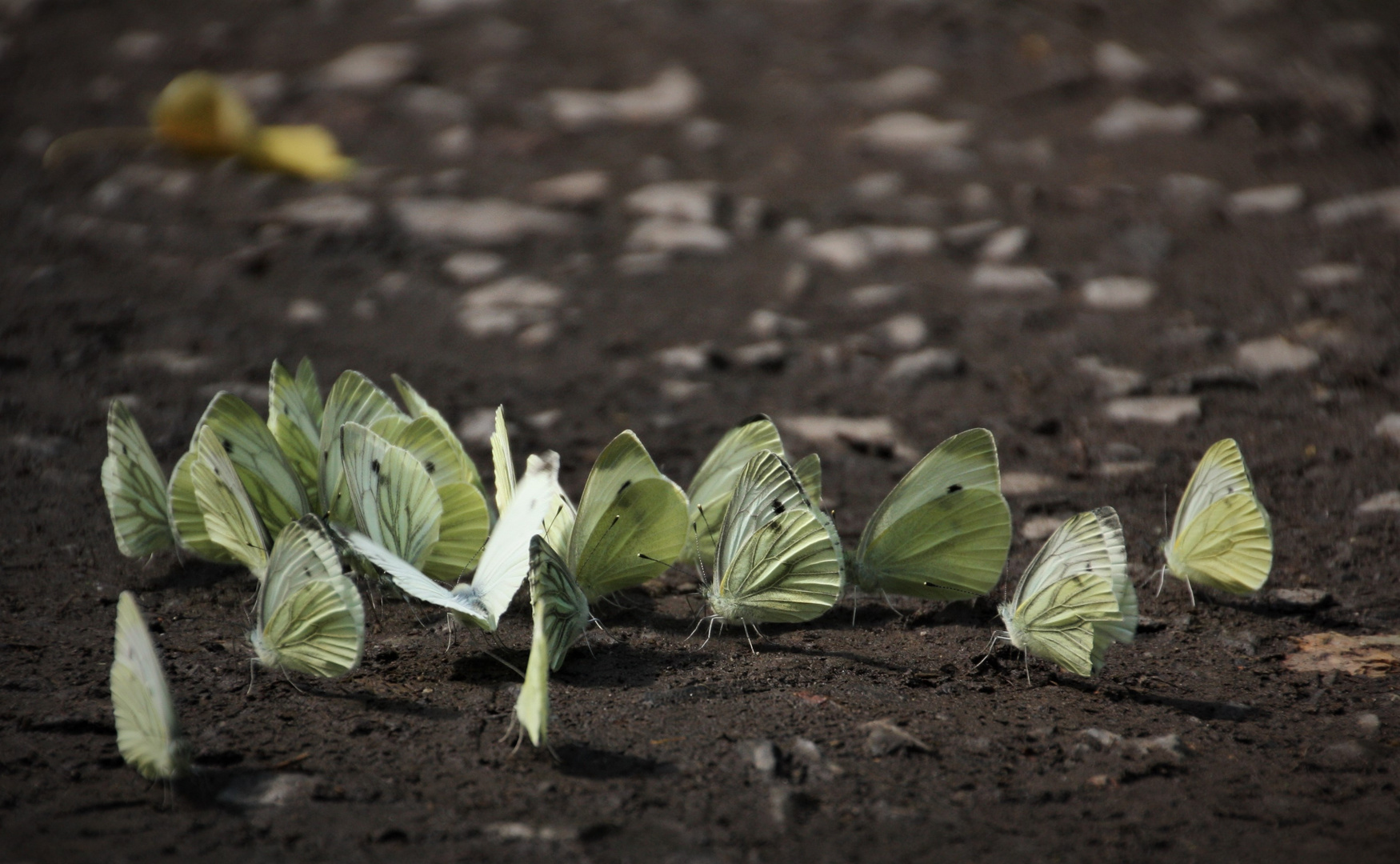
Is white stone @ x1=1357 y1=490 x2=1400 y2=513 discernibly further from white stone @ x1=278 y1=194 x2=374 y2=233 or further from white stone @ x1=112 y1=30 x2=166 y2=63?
white stone @ x1=112 y1=30 x2=166 y2=63

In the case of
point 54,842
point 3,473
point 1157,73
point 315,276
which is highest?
point 1157,73

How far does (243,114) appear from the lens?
603cm

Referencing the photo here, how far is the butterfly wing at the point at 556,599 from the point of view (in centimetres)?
237

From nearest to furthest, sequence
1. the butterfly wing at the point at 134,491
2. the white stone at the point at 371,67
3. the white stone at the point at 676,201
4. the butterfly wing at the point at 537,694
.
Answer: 1. the butterfly wing at the point at 537,694
2. the butterfly wing at the point at 134,491
3. the white stone at the point at 676,201
4. the white stone at the point at 371,67

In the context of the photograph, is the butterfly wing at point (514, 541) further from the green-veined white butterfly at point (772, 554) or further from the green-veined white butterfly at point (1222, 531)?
the green-veined white butterfly at point (1222, 531)

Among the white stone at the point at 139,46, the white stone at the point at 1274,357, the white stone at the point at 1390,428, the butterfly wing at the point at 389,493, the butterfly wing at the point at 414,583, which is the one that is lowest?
the butterfly wing at the point at 414,583

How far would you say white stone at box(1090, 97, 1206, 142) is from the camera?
5844 mm

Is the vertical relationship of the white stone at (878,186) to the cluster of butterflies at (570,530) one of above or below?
above

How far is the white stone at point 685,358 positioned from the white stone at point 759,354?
111 millimetres

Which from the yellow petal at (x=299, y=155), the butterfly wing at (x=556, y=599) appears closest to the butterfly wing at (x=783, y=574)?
the butterfly wing at (x=556, y=599)

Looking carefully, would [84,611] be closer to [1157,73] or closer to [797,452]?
[797,452]

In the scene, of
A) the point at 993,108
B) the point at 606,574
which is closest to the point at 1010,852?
the point at 606,574

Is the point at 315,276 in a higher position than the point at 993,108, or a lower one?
lower

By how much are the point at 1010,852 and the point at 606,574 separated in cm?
121
